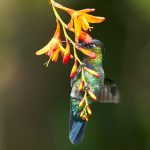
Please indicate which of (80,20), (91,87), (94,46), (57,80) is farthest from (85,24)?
(57,80)

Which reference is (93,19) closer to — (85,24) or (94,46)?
(85,24)

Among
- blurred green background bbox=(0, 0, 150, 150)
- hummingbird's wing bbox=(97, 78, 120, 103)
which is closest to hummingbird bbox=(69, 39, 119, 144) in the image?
hummingbird's wing bbox=(97, 78, 120, 103)

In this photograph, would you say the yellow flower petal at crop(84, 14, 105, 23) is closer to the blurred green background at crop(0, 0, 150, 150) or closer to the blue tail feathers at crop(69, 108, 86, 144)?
the blue tail feathers at crop(69, 108, 86, 144)

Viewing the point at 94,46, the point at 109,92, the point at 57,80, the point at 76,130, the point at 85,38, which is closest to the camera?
the point at 85,38
